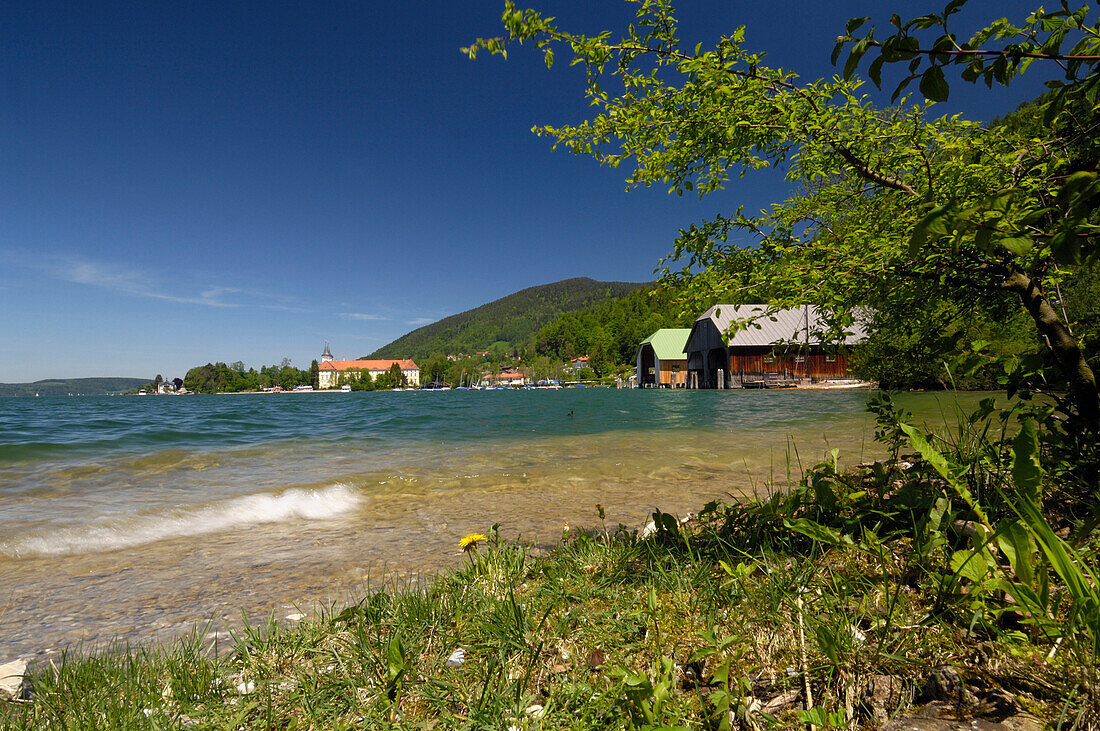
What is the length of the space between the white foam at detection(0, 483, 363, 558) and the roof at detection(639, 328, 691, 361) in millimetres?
68495

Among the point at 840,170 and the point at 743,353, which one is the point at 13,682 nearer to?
the point at 840,170

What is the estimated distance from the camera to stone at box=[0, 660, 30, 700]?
78.0 inches

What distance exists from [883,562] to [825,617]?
0.34 metres

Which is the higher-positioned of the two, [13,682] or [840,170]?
[840,170]

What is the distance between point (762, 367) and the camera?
47219 millimetres

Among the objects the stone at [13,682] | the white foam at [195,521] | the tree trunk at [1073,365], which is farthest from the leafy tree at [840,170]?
the white foam at [195,521]

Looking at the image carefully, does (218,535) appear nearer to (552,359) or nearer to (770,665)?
(770,665)

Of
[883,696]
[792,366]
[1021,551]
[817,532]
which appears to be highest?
[792,366]

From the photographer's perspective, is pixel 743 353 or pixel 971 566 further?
pixel 743 353

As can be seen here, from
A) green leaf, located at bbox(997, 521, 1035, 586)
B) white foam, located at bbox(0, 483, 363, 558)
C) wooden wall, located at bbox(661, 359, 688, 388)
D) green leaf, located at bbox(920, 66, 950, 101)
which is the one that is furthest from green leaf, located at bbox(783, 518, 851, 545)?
wooden wall, located at bbox(661, 359, 688, 388)

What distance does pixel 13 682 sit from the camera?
6.70 feet

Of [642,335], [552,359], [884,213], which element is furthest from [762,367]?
[552,359]

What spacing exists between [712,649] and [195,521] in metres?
6.21

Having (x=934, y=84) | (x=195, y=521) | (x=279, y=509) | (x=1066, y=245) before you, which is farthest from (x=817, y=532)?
(x=195, y=521)
